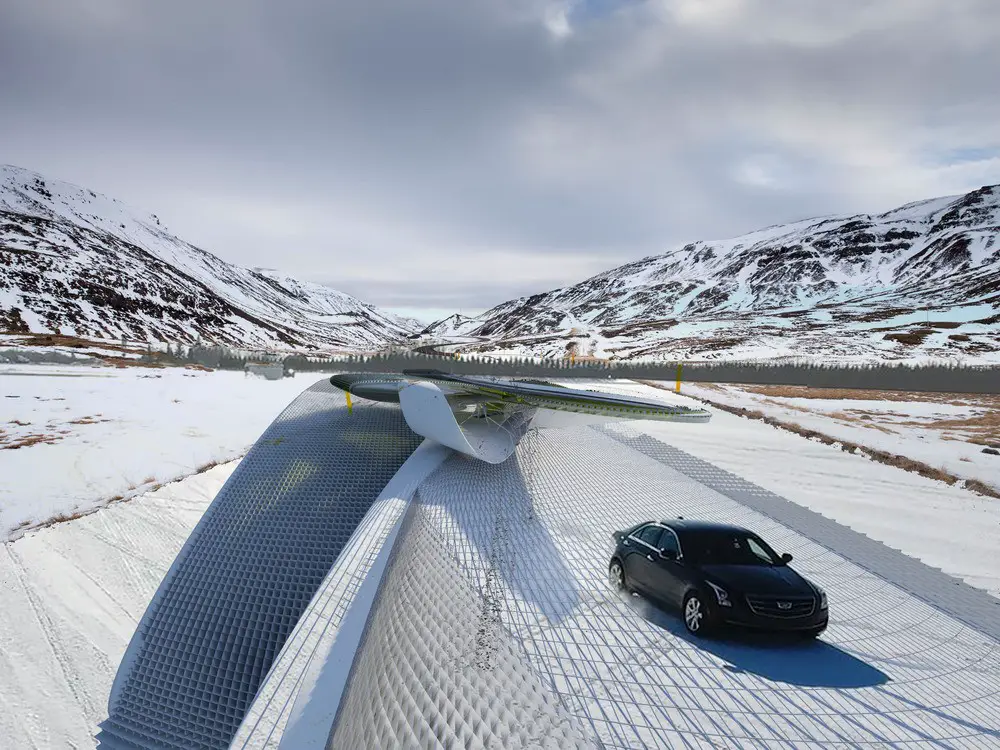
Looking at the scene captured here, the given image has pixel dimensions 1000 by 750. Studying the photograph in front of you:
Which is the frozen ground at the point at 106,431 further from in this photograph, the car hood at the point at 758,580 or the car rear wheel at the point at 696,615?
the car hood at the point at 758,580

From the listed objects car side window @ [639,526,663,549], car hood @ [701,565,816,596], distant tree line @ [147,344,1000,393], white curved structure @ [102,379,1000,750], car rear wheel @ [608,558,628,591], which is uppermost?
distant tree line @ [147,344,1000,393]

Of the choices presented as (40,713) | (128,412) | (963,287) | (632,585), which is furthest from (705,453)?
(963,287)

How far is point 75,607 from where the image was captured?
13.5 m

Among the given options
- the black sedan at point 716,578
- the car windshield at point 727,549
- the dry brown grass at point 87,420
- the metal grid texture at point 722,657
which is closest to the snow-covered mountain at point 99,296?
the dry brown grass at point 87,420

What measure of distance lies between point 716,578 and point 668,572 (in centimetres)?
61

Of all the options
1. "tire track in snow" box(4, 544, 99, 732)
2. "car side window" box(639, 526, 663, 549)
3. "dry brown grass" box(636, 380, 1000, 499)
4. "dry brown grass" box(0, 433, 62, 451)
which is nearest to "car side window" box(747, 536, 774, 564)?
"car side window" box(639, 526, 663, 549)

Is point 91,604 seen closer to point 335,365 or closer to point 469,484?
point 469,484

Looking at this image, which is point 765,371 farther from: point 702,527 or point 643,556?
point 643,556

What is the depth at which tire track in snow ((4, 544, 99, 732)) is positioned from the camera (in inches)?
418

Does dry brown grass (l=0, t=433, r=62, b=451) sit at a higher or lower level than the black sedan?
lower

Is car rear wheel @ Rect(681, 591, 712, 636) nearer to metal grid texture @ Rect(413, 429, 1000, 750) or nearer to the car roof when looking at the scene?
metal grid texture @ Rect(413, 429, 1000, 750)

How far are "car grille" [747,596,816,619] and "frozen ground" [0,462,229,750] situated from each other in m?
13.1

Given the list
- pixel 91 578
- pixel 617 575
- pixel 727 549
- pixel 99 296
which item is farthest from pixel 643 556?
pixel 99 296

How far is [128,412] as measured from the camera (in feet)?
109
